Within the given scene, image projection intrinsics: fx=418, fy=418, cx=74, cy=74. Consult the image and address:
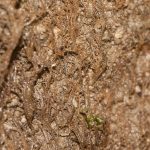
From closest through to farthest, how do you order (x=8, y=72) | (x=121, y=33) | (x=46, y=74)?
(x=8, y=72), (x=46, y=74), (x=121, y=33)

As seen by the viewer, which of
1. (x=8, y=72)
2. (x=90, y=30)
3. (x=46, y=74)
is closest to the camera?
(x=8, y=72)

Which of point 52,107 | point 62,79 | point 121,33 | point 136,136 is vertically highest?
point 121,33

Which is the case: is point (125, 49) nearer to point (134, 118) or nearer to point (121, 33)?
point (121, 33)

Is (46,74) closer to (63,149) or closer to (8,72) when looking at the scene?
(8,72)

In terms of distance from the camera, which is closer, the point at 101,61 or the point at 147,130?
the point at 101,61

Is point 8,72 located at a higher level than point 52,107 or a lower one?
higher

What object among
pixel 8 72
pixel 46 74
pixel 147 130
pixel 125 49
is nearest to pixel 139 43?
pixel 125 49
